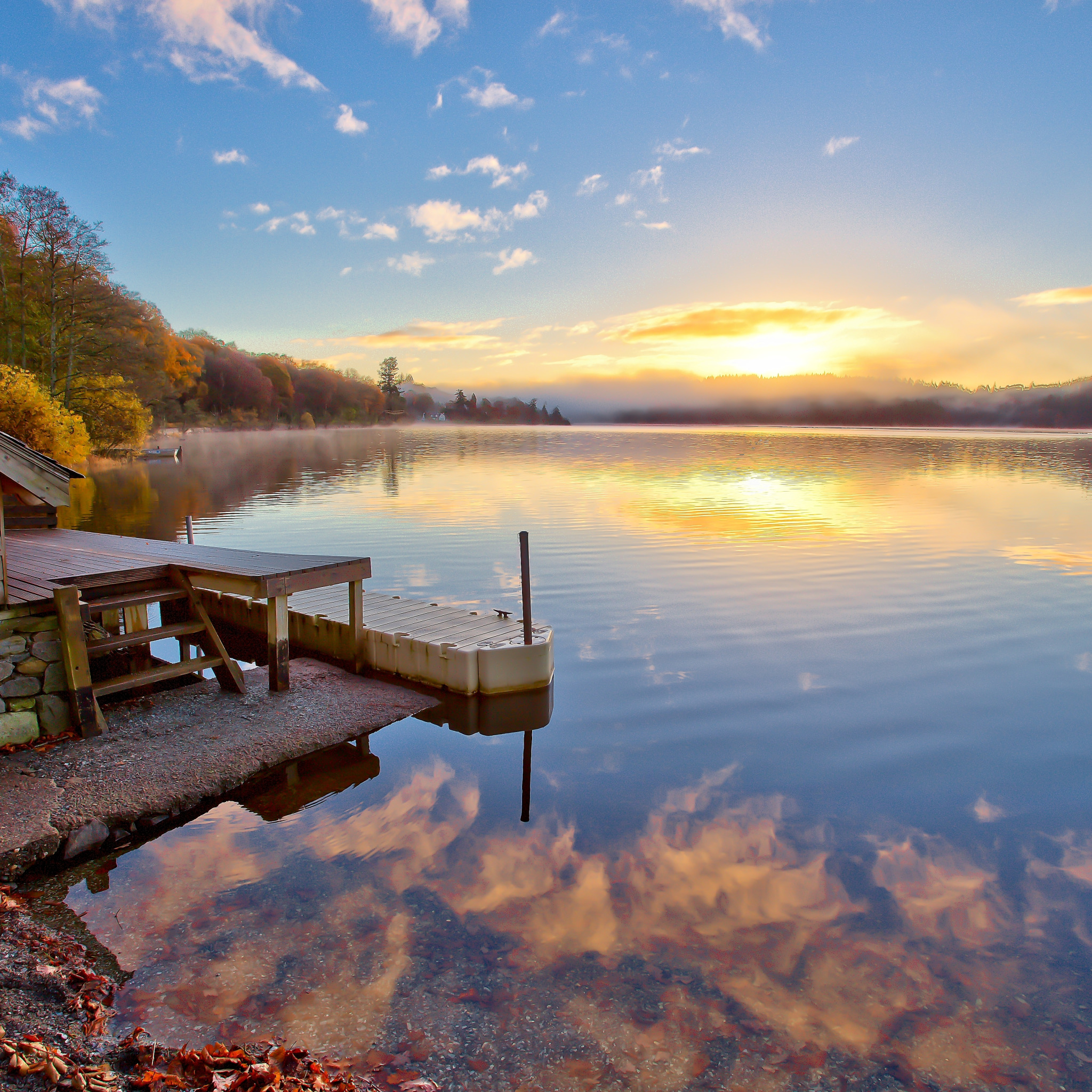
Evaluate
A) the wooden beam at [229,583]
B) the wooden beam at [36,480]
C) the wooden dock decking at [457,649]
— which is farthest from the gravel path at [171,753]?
the wooden beam at [36,480]

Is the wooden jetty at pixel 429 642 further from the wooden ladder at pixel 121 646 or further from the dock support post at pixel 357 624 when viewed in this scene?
the wooden ladder at pixel 121 646

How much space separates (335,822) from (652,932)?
141 inches

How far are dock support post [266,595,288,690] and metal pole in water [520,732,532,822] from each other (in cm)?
355

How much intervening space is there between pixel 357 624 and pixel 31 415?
3319 centimetres

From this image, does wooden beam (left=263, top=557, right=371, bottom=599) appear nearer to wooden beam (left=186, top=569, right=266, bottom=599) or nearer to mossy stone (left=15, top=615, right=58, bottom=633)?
wooden beam (left=186, top=569, right=266, bottom=599)

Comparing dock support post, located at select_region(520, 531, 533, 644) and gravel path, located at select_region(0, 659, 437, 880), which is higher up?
dock support post, located at select_region(520, 531, 533, 644)

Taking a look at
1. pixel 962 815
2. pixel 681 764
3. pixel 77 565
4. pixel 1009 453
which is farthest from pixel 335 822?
pixel 1009 453

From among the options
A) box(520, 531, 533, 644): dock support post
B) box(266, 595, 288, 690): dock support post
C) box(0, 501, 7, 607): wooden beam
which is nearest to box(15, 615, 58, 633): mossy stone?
box(0, 501, 7, 607): wooden beam

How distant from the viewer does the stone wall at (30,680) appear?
790 centimetres

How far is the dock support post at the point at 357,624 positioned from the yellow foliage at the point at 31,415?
3013 cm

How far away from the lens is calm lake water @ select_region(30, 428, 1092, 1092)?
15.0 feet

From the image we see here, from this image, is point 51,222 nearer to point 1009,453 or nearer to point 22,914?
point 22,914

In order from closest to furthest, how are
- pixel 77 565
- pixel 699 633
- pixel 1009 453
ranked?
pixel 77 565
pixel 699 633
pixel 1009 453

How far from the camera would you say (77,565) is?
32.0ft
